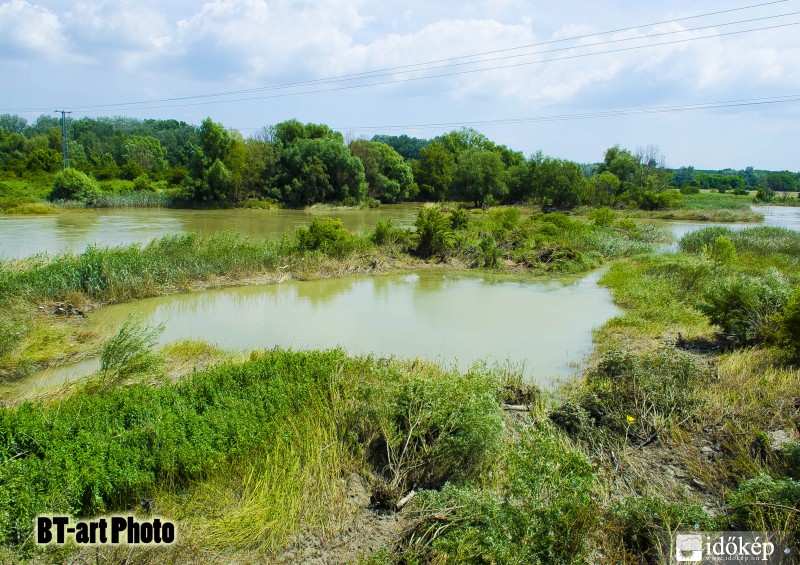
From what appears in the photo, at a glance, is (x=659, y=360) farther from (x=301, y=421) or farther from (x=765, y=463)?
(x=301, y=421)

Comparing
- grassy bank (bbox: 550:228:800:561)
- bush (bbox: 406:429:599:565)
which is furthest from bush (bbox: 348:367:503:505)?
grassy bank (bbox: 550:228:800:561)

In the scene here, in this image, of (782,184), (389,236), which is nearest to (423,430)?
(389,236)

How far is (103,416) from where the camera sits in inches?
217

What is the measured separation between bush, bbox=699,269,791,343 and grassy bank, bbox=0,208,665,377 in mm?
10074

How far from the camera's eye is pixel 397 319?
13.5 meters

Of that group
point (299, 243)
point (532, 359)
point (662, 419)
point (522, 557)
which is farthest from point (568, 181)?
point (522, 557)

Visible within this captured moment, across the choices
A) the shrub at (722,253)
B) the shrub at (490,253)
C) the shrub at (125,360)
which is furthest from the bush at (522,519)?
the shrub at (490,253)

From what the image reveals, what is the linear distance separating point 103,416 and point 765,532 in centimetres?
616

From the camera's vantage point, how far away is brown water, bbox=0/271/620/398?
10641 millimetres

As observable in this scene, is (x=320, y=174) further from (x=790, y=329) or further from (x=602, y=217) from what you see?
(x=790, y=329)

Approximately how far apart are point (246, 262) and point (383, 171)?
5040 cm

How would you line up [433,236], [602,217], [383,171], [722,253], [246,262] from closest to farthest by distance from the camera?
1. [246,262]
2. [722,253]
3. [433,236]
4. [602,217]
5. [383,171]

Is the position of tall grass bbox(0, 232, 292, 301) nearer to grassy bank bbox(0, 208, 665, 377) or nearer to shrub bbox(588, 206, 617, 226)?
grassy bank bbox(0, 208, 665, 377)

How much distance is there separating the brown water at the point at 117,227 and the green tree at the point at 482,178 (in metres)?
12.0
